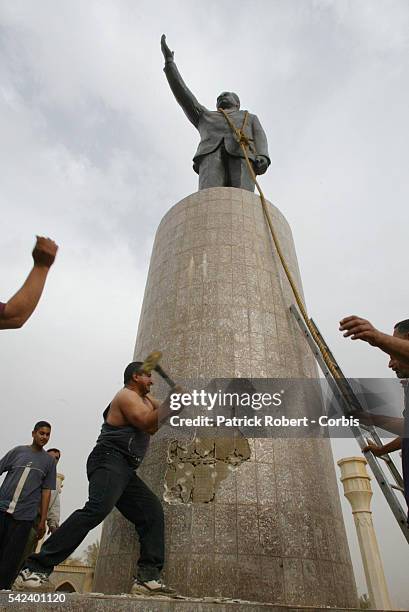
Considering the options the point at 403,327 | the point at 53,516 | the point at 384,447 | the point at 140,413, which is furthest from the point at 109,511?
the point at 53,516

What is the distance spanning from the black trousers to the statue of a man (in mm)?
5784

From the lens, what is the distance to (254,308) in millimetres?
4719

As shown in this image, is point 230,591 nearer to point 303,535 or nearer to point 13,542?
point 303,535

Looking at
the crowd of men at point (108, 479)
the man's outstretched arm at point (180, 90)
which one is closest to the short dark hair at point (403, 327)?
the crowd of men at point (108, 479)

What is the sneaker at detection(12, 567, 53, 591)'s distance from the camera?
7.97ft

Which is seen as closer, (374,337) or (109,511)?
(374,337)

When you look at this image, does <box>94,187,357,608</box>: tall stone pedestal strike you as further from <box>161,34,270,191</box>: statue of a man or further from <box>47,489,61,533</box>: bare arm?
<box>161,34,270,191</box>: statue of a man

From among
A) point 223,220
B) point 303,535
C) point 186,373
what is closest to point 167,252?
point 223,220

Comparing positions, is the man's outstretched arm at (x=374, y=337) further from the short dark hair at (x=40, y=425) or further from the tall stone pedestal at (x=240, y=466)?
the short dark hair at (x=40, y=425)

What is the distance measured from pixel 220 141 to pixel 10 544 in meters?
6.81

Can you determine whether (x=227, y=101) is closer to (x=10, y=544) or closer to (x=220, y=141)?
(x=220, y=141)

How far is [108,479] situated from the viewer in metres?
2.86

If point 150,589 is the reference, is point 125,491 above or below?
above

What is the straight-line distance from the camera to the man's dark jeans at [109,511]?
2.62m
